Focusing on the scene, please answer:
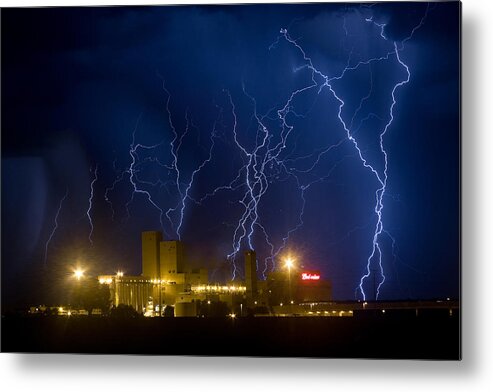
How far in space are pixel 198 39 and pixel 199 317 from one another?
58.1 inches

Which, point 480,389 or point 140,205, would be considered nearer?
point 480,389

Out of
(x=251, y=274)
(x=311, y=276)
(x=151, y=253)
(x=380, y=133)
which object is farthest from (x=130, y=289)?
(x=380, y=133)

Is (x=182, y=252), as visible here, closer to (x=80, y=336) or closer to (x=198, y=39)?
(x=80, y=336)

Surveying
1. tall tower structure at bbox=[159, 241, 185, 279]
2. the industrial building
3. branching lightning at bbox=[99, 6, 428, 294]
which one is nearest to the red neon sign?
the industrial building

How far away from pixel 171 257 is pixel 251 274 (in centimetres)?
44

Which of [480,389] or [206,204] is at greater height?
[206,204]

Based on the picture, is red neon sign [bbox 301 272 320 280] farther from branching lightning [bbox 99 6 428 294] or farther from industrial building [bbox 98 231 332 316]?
branching lightning [bbox 99 6 428 294]

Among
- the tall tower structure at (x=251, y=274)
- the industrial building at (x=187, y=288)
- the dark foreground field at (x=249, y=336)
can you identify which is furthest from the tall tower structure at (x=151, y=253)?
the tall tower structure at (x=251, y=274)

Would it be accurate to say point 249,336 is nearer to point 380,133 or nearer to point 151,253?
point 151,253

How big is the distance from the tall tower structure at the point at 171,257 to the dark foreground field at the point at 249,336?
0.26m

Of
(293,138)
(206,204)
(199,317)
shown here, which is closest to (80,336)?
(199,317)

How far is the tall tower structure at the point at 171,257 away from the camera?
4961 mm

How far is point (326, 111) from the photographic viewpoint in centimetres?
487

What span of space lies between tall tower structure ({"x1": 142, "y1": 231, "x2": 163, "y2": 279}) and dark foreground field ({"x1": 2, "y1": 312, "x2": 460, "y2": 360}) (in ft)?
0.85
